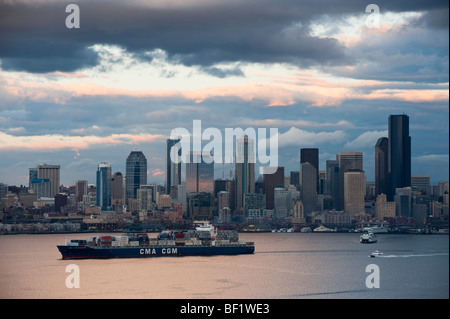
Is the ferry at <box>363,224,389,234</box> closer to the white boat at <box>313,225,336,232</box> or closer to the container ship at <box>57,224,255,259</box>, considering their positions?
the white boat at <box>313,225,336,232</box>

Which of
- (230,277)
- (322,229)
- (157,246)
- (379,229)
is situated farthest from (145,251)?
(322,229)

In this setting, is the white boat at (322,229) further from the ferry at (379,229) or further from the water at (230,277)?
the water at (230,277)

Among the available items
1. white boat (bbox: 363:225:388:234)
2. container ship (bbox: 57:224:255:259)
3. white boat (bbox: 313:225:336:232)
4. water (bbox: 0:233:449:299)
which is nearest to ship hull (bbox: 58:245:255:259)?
container ship (bbox: 57:224:255:259)

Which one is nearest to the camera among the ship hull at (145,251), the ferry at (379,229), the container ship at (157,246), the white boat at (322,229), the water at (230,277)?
the water at (230,277)

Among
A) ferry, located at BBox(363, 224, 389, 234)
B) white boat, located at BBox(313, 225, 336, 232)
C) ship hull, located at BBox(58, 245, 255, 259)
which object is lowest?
white boat, located at BBox(313, 225, 336, 232)

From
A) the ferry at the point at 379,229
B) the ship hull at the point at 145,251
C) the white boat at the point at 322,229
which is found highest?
the ship hull at the point at 145,251

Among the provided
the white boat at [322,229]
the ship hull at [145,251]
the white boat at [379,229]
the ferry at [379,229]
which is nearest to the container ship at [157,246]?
the ship hull at [145,251]
